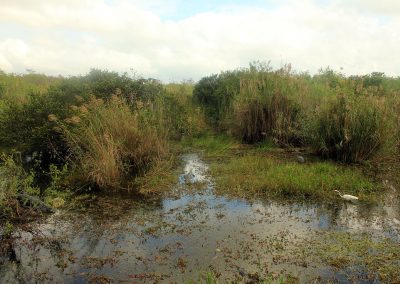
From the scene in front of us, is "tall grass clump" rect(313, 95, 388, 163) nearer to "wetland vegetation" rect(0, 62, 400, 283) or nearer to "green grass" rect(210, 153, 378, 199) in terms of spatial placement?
"wetland vegetation" rect(0, 62, 400, 283)

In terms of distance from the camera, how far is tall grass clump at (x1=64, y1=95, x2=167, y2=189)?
24.7 ft

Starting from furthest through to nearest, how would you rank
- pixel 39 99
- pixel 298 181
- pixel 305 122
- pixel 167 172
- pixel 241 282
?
pixel 305 122, pixel 39 99, pixel 167 172, pixel 298 181, pixel 241 282

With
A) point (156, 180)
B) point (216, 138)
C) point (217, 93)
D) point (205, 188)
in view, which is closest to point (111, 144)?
point (156, 180)

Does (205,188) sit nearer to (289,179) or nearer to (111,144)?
(289,179)

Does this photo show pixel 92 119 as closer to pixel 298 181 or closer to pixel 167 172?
pixel 167 172

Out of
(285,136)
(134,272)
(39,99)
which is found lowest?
(134,272)

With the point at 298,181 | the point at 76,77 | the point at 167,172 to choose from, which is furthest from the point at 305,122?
the point at 76,77

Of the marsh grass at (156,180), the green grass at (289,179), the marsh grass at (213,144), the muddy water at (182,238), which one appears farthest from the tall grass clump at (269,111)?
the muddy water at (182,238)

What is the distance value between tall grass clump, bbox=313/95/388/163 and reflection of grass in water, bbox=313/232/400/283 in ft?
12.7

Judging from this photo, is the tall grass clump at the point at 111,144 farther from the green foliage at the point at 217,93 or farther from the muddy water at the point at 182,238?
the green foliage at the point at 217,93

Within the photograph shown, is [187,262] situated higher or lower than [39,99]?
lower

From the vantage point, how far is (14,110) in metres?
9.47

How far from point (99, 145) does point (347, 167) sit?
5.11 m

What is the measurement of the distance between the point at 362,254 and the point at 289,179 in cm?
272
